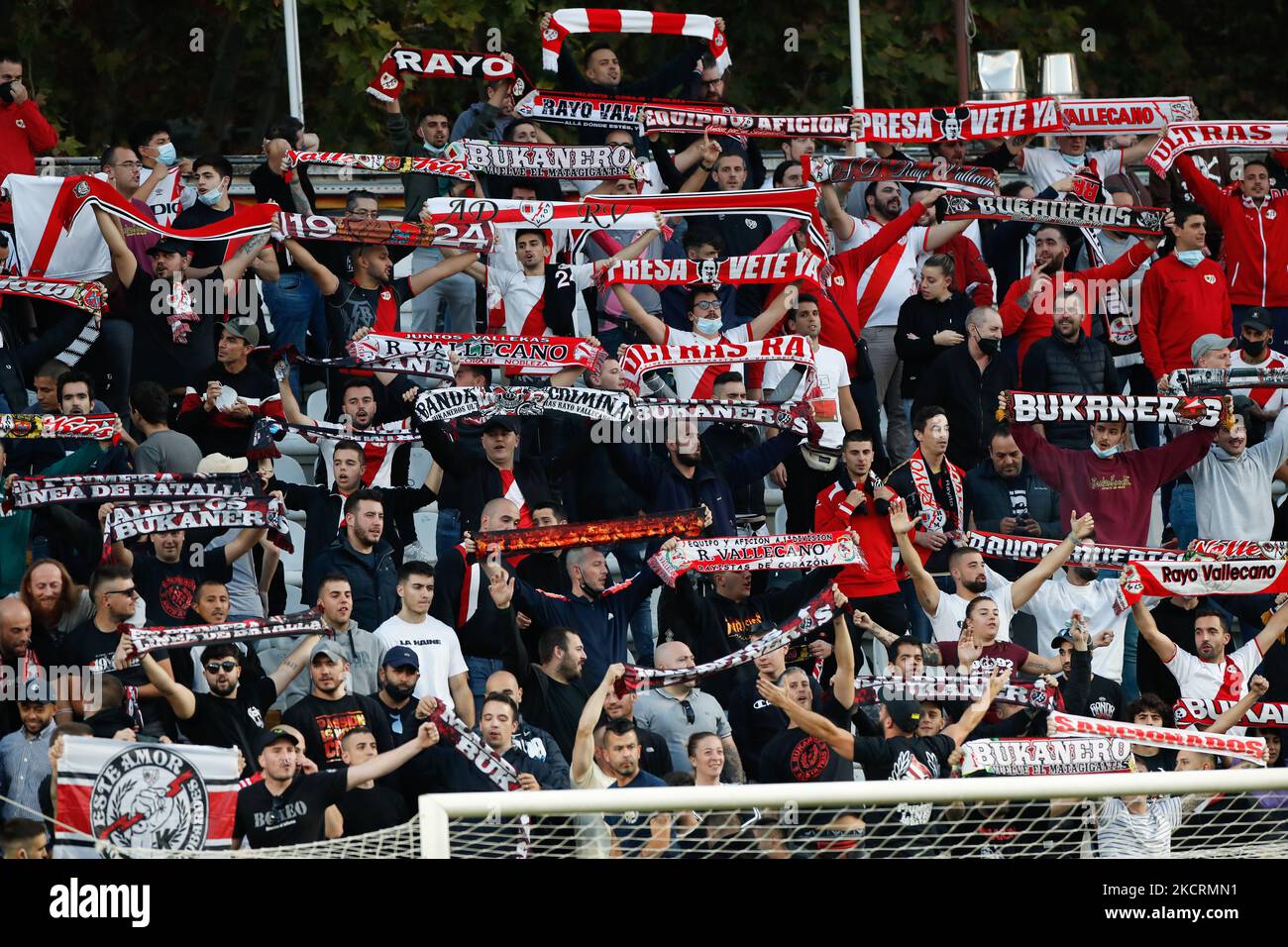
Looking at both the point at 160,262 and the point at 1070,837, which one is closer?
the point at 1070,837

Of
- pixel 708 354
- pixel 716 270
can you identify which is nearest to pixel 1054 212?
pixel 716 270

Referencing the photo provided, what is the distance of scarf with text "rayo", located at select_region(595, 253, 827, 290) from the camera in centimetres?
1522

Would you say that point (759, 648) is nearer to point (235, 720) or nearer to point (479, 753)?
point (479, 753)

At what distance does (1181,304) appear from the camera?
16.0 meters

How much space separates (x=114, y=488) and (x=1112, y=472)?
5599 millimetres

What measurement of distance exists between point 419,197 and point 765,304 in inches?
92.0

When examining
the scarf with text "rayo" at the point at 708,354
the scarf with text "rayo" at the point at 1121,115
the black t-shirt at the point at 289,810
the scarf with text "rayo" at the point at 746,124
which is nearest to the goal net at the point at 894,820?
the black t-shirt at the point at 289,810

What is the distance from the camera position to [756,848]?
11.6 metres

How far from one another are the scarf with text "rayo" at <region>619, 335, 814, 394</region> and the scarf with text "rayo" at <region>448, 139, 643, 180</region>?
170 centimetres

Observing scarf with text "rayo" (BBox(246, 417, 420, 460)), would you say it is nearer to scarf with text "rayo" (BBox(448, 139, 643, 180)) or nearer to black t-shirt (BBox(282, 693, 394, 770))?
black t-shirt (BBox(282, 693, 394, 770))

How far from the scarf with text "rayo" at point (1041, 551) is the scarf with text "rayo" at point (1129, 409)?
860 millimetres
